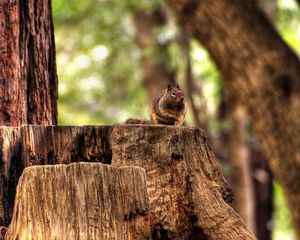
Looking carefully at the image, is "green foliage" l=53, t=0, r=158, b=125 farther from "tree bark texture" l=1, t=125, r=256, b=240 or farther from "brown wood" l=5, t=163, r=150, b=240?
"brown wood" l=5, t=163, r=150, b=240

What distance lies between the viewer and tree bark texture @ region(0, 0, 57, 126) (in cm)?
560

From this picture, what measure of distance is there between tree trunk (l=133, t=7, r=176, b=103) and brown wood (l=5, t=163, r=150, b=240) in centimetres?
1237

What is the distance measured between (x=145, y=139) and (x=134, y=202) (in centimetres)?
57

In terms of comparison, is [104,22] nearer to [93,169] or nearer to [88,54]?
[88,54]

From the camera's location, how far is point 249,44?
10.0 m

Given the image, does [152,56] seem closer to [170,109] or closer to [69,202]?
[170,109]

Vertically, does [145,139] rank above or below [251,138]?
below

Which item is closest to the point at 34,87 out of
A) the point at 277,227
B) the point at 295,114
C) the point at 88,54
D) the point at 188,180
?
the point at 188,180

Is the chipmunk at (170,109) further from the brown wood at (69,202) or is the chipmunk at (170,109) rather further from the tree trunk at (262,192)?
the tree trunk at (262,192)

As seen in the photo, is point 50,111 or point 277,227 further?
point 277,227

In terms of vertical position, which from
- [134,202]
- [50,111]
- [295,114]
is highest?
[295,114]

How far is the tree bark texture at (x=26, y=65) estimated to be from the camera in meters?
5.60

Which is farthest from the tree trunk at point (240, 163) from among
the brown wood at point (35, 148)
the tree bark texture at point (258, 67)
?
the brown wood at point (35, 148)

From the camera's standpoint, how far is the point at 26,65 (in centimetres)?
573
